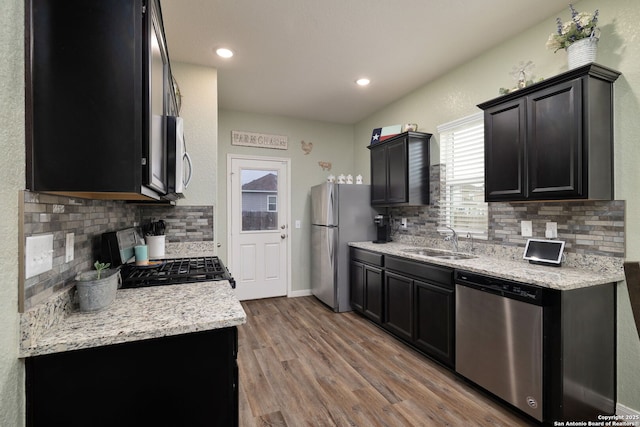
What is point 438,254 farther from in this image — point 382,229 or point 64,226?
point 64,226

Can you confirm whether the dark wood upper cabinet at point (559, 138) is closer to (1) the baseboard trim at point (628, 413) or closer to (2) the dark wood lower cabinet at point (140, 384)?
(1) the baseboard trim at point (628, 413)

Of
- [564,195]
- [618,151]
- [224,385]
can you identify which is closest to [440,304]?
[564,195]

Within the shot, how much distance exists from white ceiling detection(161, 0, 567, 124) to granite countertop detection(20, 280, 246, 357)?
203 centimetres

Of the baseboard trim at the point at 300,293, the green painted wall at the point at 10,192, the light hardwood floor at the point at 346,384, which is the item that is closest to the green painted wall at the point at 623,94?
the light hardwood floor at the point at 346,384

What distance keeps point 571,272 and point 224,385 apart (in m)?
2.22

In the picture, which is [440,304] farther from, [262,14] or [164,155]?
[262,14]

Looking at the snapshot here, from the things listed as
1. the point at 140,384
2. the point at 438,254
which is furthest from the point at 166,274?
the point at 438,254

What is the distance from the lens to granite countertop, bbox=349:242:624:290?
5.98ft

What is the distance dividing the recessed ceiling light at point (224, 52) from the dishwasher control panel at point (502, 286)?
2.74 metres

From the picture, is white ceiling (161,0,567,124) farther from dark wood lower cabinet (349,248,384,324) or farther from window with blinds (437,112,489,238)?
dark wood lower cabinet (349,248,384,324)

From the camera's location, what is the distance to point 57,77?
99 centimetres

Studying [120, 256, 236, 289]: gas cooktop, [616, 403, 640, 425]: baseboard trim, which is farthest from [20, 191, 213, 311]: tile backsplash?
[616, 403, 640, 425]: baseboard trim

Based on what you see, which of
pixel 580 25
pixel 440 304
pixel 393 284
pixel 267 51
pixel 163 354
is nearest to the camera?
pixel 163 354

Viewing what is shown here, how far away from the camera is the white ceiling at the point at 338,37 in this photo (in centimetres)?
225
